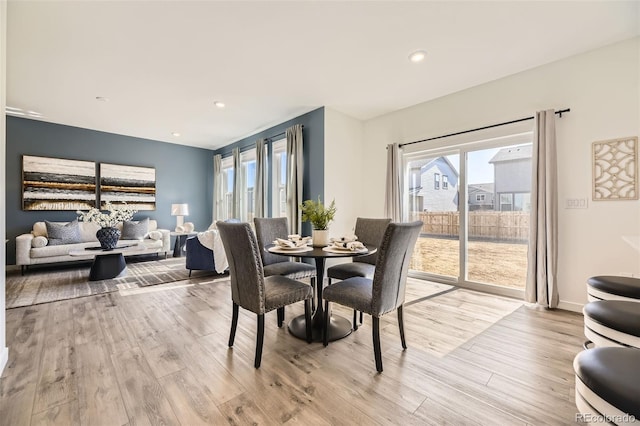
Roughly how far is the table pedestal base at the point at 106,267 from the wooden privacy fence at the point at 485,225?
459 cm

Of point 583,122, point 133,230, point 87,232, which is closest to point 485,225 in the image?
point 583,122

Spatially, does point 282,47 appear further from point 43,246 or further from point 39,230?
point 39,230

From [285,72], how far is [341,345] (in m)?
2.96

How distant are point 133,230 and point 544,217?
6742 mm

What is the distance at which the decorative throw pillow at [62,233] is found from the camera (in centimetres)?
464

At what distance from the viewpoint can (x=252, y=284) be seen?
1862 millimetres

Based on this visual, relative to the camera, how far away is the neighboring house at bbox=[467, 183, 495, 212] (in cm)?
352

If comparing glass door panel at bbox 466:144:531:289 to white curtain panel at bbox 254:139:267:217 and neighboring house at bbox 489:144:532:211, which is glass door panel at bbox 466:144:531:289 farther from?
white curtain panel at bbox 254:139:267:217

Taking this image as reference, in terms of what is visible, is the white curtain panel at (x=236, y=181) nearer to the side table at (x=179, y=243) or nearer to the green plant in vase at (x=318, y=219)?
the side table at (x=179, y=243)

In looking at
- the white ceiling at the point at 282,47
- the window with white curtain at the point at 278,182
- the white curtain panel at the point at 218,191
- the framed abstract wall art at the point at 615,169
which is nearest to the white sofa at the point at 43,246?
the white curtain panel at the point at 218,191

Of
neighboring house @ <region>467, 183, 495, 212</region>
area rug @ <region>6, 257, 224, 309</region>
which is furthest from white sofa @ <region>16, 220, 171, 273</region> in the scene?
neighboring house @ <region>467, 183, 495, 212</region>

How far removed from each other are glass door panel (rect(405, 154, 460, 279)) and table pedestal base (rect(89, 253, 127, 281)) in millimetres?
4694

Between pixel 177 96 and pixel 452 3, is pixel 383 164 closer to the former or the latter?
pixel 452 3

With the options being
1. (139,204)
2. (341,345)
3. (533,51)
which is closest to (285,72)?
(533,51)
